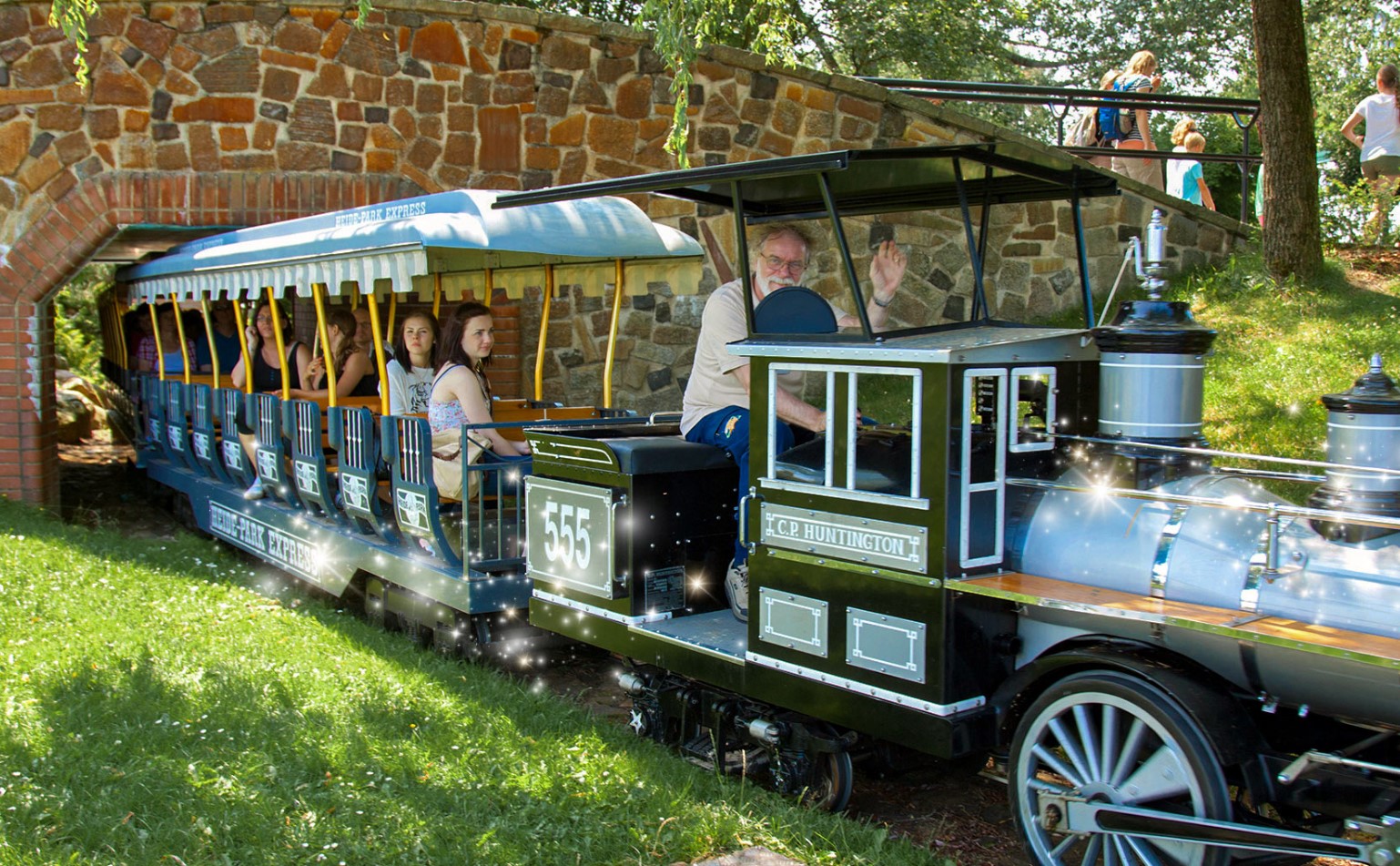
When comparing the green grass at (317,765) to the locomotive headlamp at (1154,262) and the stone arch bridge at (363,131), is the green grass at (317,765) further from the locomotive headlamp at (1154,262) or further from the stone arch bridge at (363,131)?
the stone arch bridge at (363,131)

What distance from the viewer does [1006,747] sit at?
4.30 metres

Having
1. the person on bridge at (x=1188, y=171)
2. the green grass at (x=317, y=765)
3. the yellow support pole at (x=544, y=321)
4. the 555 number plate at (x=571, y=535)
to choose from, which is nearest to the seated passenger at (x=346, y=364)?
the yellow support pole at (x=544, y=321)

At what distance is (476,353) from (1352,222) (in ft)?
31.6

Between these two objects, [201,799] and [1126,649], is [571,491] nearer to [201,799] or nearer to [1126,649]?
[201,799]

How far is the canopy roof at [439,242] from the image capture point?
6316 millimetres

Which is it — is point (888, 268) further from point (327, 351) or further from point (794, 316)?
point (327, 351)

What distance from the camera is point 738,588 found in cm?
524

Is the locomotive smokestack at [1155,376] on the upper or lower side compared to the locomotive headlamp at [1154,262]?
lower

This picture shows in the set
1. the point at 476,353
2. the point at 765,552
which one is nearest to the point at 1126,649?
the point at 765,552

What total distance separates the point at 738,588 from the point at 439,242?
2.33 m

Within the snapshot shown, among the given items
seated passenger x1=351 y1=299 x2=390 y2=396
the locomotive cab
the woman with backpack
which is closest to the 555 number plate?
the locomotive cab

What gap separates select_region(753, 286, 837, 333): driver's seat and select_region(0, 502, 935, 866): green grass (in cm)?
170

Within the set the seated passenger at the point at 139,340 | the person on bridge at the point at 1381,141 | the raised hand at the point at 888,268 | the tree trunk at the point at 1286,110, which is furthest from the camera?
the seated passenger at the point at 139,340

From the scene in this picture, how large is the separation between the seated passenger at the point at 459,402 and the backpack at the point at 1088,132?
7.17 m
